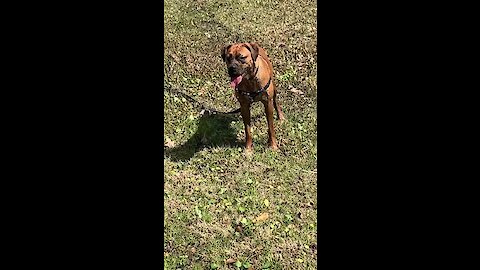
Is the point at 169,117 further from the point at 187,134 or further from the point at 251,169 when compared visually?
the point at 251,169

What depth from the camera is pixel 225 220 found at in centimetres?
466

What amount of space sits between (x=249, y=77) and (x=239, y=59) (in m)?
0.30

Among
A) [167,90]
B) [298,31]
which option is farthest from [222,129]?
[298,31]

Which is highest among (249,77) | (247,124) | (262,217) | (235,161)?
(249,77)

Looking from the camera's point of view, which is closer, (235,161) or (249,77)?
(249,77)

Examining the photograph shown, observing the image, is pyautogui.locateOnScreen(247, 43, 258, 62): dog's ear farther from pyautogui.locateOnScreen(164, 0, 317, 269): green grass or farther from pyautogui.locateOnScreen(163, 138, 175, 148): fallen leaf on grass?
pyautogui.locateOnScreen(163, 138, 175, 148): fallen leaf on grass

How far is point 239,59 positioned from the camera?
4902mm

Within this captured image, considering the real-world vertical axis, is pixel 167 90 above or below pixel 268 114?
below

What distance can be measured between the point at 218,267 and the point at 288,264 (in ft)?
1.91

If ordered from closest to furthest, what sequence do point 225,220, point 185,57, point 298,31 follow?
point 225,220 → point 185,57 → point 298,31

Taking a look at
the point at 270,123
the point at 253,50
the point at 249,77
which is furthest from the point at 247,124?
the point at 253,50

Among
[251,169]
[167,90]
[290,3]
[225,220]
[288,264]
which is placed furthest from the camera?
[290,3]

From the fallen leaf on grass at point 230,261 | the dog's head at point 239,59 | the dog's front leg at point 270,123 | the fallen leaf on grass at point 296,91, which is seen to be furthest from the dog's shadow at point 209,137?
the fallen leaf on grass at point 230,261

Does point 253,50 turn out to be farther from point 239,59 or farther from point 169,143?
point 169,143
